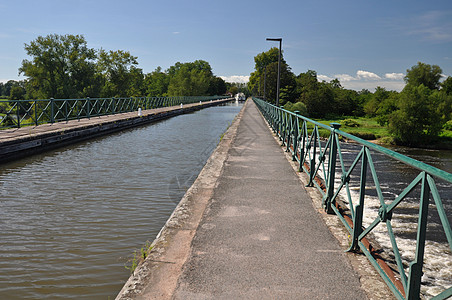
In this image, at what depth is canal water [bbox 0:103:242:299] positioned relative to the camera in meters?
3.76

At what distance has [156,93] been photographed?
123562 millimetres

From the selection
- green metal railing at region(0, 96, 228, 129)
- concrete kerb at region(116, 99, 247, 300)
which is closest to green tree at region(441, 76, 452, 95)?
green metal railing at region(0, 96, 228, 129)

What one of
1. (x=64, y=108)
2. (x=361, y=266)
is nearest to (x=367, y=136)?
(x=64, y=108)

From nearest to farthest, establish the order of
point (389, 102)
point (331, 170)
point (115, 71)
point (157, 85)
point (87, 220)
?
point (331, 170)
point (87, 220)
point (389, 102)
point (115, 71)
point (157, 85)

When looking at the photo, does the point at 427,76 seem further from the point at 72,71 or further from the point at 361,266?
the point at 361,266

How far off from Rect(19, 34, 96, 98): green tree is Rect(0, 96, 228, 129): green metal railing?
49.9ft

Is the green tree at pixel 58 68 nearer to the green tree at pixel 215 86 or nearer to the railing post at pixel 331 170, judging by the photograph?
the railing post at pixel 331 170


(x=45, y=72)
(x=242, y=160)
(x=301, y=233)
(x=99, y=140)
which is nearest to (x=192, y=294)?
(x=301, y=233)

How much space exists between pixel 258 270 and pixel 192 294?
643mm

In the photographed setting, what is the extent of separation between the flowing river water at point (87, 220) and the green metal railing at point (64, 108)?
Result: 375 cm

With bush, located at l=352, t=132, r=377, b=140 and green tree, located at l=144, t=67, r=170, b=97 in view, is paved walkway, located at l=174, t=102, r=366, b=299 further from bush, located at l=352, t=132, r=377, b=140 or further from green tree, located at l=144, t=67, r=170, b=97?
green tree, located at l=144, t=67, r=170, b=97

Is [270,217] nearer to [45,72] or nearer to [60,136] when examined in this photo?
[60,136]

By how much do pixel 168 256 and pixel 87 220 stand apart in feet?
8.72

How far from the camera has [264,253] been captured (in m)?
3.44
